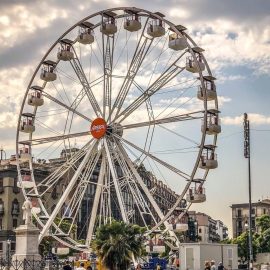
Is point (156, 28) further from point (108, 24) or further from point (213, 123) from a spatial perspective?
point (213, 123)

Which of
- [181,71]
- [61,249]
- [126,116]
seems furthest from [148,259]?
[181,71]

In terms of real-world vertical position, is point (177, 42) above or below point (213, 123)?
above

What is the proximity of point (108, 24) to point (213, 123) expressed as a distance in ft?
41.5

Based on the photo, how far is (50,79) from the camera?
197ft

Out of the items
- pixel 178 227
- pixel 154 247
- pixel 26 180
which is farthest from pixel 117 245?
pixel 26 180

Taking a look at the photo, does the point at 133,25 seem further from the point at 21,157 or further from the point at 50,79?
the point at 21,157

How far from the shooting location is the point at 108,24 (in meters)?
56.9

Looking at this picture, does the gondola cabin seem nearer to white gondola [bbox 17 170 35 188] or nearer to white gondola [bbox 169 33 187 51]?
white gondola [bbox 169 33 187 51]

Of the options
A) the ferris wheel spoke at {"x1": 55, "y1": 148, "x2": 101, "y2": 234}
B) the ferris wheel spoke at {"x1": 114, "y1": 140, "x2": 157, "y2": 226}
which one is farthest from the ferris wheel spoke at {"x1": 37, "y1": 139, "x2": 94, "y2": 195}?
the ferris wheel spoke at {"x1": 114, "y1": 140, "x2": 157, "y2": 226}

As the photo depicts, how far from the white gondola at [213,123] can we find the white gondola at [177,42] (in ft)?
18.4

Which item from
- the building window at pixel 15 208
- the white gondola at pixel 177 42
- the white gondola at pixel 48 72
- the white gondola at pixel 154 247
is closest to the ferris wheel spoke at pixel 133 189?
the white gondola at pixel 154 247

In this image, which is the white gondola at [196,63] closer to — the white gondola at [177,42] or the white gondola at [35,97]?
the white gondola at [177,42]

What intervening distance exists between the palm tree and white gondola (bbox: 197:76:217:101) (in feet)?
40.1

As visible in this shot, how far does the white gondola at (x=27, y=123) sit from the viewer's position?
5997 cm
